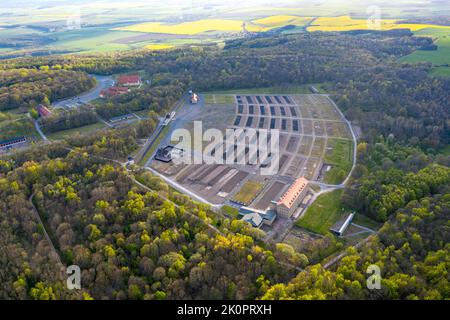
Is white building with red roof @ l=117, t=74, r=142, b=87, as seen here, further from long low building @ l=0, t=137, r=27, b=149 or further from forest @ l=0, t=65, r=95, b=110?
long low building @ l=0, t=137, r=27, b=149

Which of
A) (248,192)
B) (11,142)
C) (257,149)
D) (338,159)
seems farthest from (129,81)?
(338,159)

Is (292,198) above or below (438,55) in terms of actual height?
below

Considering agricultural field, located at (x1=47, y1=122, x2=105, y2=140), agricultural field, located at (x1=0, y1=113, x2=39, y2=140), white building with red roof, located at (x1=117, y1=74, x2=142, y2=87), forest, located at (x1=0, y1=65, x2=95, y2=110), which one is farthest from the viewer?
white building with red roof, located at (x1=117, y1=74, x2=142, y2=87)

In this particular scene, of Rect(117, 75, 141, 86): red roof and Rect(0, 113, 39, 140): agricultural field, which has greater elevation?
Rect(117, 75, 141, 86): red roof

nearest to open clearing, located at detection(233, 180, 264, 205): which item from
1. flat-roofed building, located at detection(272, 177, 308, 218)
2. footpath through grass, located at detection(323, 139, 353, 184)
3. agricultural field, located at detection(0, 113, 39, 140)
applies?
flat-roofed building, located at detection(272, 177, 308, 218)

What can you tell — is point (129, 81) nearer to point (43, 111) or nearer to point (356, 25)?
point (43, 111)

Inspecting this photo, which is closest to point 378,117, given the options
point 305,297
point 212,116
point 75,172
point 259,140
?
point 259,140

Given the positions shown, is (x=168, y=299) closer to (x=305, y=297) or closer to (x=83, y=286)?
(x=83, y=286)
